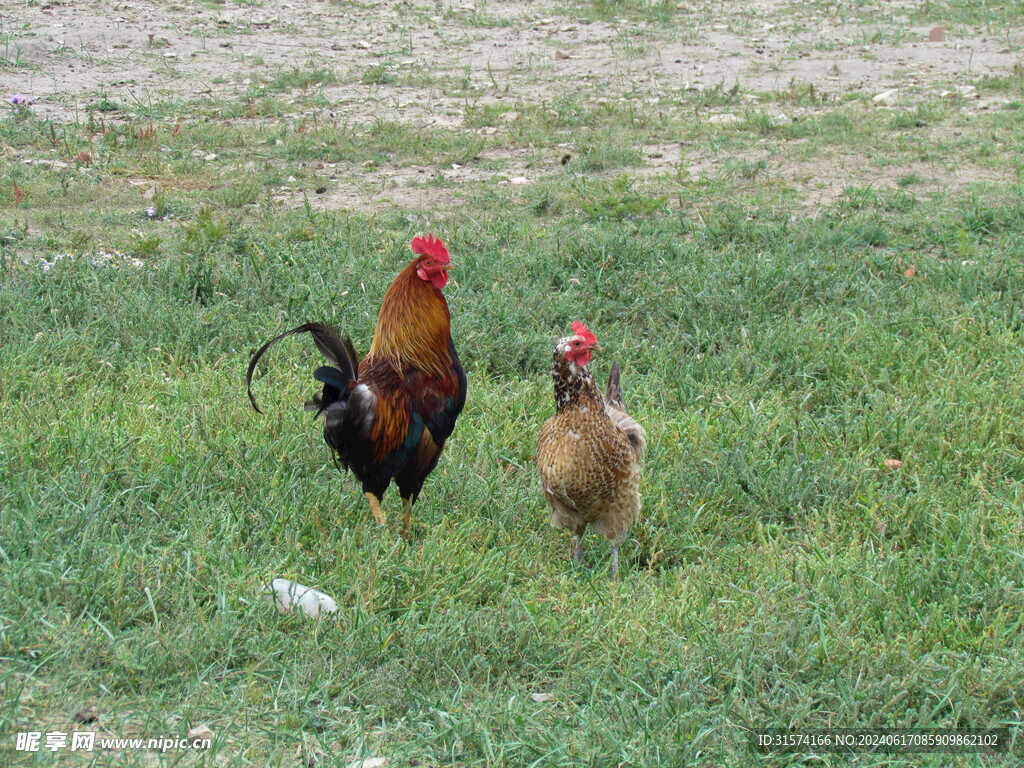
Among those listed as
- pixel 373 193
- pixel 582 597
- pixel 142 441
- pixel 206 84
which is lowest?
pixel 582 597

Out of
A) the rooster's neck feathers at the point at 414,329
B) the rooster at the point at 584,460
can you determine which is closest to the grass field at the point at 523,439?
the rooster at the point at 584,460

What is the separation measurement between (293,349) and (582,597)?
8.40 feet

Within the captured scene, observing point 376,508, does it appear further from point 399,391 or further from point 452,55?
point 452,55

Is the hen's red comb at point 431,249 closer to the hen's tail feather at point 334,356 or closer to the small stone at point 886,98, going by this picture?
the hen's tail feather at point 334,356

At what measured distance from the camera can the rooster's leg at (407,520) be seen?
3.80 metres

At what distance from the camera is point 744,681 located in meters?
2.85

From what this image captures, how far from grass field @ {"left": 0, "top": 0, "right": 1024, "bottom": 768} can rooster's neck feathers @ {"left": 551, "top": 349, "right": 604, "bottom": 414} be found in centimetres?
57

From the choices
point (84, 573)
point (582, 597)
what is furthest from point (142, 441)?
point (582, 597)

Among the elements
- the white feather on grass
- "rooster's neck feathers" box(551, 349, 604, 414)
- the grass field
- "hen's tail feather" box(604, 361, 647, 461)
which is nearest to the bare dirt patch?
the grass field

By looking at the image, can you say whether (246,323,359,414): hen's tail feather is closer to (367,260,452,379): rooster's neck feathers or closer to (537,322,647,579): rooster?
(367,260,452,379): rooster's neck feathers

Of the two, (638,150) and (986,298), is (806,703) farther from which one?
(638,150)

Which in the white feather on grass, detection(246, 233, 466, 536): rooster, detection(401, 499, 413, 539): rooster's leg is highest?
detection(246, 233, 466, 536): rooster

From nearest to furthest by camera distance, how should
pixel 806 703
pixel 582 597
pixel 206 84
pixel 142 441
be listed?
pixel 806 703
pixel 582 597
pixel 142 441
pixel 206 84

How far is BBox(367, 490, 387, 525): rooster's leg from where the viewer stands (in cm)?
381
